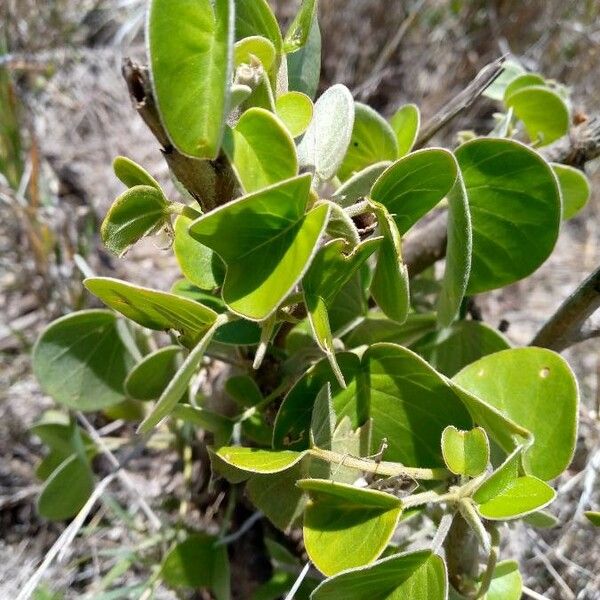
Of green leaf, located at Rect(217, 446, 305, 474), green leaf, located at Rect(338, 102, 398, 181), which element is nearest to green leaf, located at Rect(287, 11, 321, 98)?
green leaf, located at Rect(338, 102, 398, 181)

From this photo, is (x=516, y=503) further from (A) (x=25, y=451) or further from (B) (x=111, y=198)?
(B) (x=111, y=198)

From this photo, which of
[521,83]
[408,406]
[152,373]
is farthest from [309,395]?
[521,83]

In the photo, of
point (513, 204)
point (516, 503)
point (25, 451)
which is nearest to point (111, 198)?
point (25, 451)

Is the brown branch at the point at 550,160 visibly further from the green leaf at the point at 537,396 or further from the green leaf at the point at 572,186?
the green leaf at the point at 537,396

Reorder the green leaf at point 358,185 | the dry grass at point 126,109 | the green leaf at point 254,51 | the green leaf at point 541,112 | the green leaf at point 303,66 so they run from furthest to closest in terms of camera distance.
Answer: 1. the dry grass at point 126,109
2. the green leaf at point 541,112
3. the green leaf at point 303,66
4. the green leaf at point 358,185
5. the green leaf at point 254,51

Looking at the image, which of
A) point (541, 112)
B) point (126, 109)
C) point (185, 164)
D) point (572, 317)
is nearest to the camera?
point (185, 164)

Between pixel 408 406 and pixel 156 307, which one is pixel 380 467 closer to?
pixel 408 406

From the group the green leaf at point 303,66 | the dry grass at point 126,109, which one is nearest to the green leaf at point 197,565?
the dry grass at point 126,109
